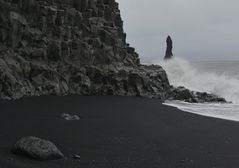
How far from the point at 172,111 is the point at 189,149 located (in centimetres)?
941

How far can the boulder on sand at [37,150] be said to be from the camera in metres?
9.52

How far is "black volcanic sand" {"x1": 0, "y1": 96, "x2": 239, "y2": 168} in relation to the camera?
10.1m

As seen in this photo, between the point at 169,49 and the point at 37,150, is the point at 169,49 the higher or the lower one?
the higher one

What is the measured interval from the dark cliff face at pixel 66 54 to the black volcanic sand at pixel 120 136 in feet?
14.2

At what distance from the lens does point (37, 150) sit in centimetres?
957

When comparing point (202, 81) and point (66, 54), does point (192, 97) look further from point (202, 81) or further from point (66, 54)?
point (202, 81)

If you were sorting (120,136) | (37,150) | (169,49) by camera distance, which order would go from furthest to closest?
1. (169,49)
2. (120,136)
3. (37,150)

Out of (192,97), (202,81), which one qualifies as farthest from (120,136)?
(202,81)

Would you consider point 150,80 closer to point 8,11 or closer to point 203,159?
point 8,11

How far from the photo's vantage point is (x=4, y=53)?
2423cm

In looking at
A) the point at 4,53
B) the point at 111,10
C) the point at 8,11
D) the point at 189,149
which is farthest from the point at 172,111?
the point at 111,10

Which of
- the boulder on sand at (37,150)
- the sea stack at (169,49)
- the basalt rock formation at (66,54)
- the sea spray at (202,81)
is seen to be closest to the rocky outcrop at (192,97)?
the basalt rock formation at (66,54)

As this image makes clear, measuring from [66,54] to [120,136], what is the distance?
1591cm

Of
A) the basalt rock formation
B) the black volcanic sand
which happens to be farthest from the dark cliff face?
the black volcanic sand
